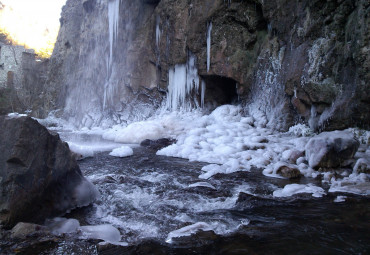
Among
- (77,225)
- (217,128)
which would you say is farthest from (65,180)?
(217,128)

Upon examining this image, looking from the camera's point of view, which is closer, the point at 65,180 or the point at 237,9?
the point at 65,180

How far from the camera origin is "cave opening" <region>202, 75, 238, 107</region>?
1202cm

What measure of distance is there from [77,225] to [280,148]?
5.10m

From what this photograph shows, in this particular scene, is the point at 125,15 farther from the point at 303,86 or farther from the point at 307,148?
the point at 307,148

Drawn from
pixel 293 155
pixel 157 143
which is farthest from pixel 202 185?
pixel 157 143

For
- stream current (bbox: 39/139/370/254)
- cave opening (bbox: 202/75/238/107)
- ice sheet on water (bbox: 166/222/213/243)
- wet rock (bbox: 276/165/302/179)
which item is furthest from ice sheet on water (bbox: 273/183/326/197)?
cave opening (bbox: 202/75/238/107)

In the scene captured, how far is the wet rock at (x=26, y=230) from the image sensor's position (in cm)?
239

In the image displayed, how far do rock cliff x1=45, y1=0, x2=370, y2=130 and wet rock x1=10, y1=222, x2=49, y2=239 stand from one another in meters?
6.59

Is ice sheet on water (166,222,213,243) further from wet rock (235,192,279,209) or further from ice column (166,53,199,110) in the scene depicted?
ice column (166,53,199,110)

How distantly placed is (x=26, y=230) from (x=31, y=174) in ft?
1.88

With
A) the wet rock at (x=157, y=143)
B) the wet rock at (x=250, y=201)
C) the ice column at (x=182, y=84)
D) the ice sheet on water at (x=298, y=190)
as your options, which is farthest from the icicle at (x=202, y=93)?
the wet rock at (x=250, y=201)

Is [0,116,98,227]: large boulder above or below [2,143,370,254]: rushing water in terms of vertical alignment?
above

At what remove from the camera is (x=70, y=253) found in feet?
7.24

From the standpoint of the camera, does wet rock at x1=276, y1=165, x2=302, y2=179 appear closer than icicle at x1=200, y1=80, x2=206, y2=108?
Yes
